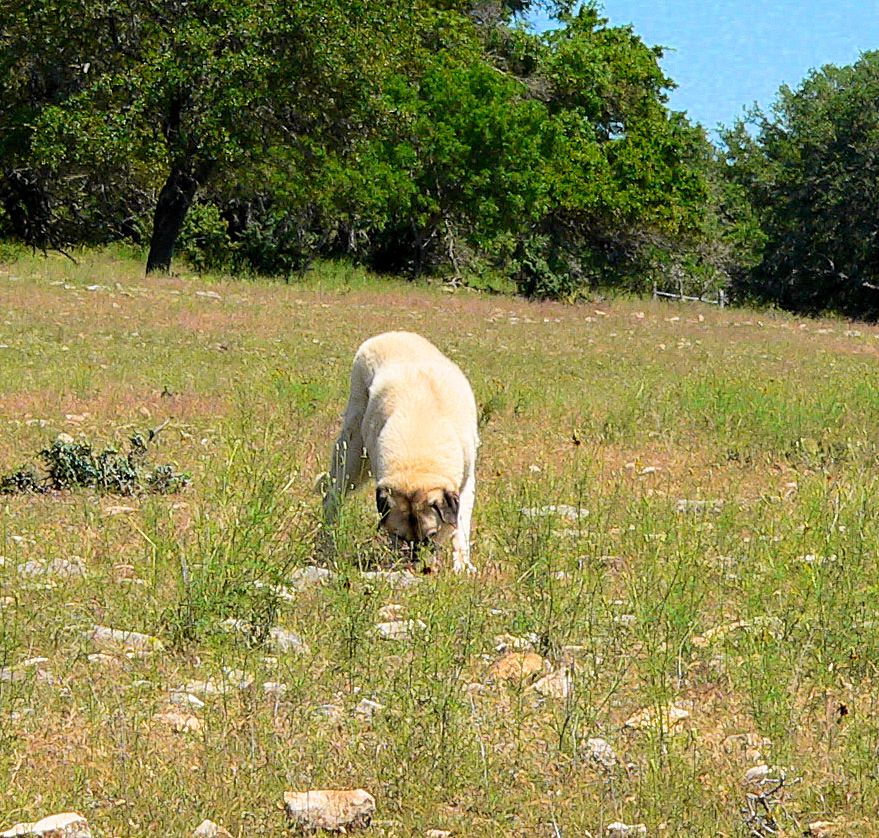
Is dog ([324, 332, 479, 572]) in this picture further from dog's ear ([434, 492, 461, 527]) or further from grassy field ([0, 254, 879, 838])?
grassy field ([0, 254, 879, 838])

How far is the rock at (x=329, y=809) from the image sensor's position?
4.16 metres

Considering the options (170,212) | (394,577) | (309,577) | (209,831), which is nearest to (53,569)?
(309,577)

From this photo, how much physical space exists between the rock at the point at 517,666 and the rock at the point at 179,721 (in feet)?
4.05

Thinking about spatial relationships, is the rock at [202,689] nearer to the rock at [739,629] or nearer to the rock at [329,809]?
the rock at [329,809]

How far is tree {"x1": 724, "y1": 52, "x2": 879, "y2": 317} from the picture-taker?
46.7 m

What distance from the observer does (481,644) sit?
5.88 meters

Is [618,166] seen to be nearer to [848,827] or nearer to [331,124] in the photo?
[331,124]

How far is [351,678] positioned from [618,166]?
45.2 metres

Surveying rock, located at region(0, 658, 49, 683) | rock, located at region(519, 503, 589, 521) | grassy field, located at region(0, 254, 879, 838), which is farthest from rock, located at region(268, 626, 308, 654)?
rock, located at region(519, 503, 589, 521)

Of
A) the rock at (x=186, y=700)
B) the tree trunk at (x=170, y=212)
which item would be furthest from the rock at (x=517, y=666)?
the tree trunk at (x=170, y=212)

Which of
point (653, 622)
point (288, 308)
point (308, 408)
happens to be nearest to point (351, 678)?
point (653, 622)

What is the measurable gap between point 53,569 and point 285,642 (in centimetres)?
151

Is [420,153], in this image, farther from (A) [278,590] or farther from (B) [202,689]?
(B) [202,689]

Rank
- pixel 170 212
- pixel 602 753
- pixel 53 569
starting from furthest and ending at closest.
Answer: pixel 170 212 < pixel 53 569 < pixel 602 753
